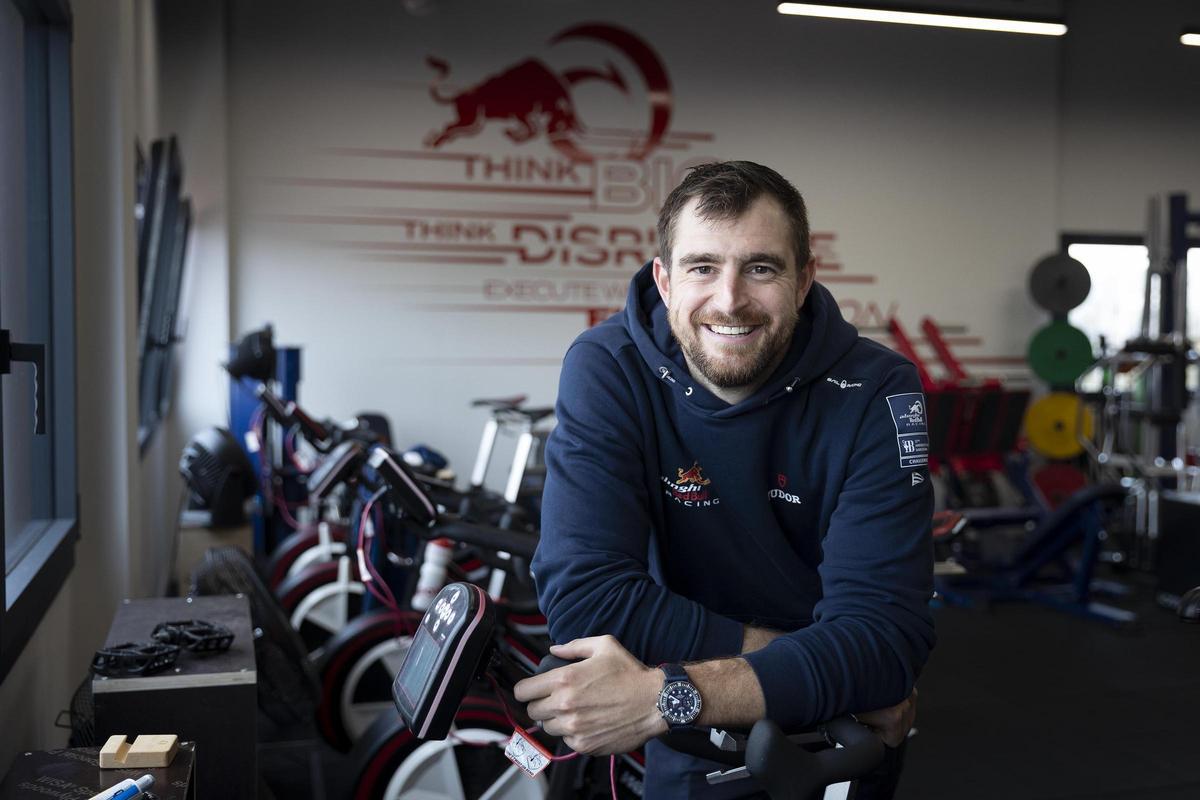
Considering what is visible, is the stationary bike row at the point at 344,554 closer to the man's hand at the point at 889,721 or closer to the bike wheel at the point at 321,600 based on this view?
the bike wheel at the point at 321,600

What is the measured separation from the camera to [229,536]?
4.41 meters

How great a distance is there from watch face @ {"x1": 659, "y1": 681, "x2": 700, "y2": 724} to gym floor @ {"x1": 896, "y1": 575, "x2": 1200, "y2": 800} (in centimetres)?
226

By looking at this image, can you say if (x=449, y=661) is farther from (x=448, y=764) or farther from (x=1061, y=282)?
(x=1061, y=282)

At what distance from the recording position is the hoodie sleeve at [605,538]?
4.84ft

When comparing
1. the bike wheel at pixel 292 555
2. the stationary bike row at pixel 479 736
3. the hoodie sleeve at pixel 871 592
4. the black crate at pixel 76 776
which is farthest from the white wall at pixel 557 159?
the hoodie sleeve at pixel 871 592

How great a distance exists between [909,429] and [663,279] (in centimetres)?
43

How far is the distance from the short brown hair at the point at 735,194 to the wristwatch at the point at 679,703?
63 centimetres

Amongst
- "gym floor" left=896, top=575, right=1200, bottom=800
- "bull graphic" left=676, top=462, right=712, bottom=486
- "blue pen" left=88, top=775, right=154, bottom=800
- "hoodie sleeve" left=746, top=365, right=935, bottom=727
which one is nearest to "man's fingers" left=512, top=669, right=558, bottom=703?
"hoodie sleeve" left=746, top=365, right=935, bottom=727

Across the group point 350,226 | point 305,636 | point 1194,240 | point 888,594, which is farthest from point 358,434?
point 1194,240

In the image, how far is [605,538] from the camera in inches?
59.7

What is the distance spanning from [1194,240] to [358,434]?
647 centimetres

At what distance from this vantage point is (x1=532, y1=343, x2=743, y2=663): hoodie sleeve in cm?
147

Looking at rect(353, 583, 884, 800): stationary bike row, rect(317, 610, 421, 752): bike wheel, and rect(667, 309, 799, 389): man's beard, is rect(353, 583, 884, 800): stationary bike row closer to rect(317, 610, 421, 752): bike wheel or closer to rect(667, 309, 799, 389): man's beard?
rect(667, 309, 799, 389): man's beard

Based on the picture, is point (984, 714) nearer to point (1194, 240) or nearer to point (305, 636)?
point (305, 636)
